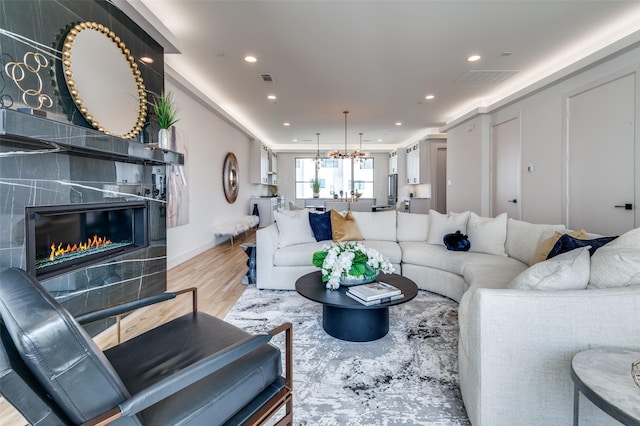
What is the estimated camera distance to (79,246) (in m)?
2.45

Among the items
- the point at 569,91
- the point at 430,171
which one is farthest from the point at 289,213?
the point at 430,171

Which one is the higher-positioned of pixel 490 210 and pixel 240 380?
pixel 490 210

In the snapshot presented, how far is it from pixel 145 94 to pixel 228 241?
4.22 meters

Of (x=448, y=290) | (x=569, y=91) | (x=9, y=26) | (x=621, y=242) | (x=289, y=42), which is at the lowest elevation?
(x=448, y=290)

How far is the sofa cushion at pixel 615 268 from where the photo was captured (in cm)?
139

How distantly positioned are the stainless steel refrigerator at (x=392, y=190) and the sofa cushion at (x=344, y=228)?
678 centimetres

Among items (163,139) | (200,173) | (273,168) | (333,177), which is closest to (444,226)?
(163,139)

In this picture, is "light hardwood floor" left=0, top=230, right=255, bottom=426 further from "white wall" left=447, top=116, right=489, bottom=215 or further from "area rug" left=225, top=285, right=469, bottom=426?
"white wall" left=447, top=116, right=489, bottom=215

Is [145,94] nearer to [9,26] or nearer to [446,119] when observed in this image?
[9,26]

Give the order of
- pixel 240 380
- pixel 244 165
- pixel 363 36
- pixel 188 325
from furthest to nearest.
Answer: pixel 244 165, pixel 363 36, pixel 188 325, pixel 240 380

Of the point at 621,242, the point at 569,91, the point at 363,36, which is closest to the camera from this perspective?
the point at 621,242

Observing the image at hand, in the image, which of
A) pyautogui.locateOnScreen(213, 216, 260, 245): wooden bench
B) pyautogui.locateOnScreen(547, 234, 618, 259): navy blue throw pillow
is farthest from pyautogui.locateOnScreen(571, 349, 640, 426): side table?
pyautogui.locateOnScreen(213, 216, 260, 245): wooden bench

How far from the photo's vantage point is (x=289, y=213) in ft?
13.4

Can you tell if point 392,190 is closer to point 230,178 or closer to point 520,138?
point 520,138
